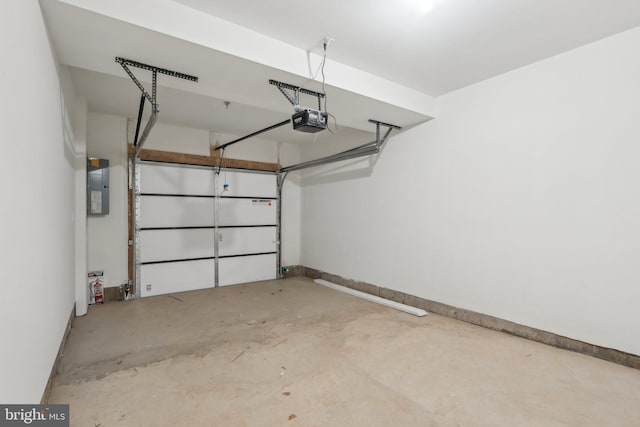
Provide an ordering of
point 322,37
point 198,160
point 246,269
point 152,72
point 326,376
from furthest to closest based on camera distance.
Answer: point 246,269 → point 198,160 → point 152,72 → point 322,37 → point 326,376

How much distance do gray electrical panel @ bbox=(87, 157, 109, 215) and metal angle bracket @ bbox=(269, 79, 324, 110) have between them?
2826 millimetres

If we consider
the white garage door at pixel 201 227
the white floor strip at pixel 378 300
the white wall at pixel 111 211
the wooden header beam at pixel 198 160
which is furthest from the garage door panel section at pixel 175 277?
the white floor strip at pixel 378 300

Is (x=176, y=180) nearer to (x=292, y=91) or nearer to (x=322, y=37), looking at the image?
(x=292, y=91)

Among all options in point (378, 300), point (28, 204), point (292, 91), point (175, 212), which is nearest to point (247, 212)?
point (175, 212)

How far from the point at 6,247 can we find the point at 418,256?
3.80 m

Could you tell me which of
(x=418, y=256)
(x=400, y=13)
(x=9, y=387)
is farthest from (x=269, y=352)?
(x=400, y=13)

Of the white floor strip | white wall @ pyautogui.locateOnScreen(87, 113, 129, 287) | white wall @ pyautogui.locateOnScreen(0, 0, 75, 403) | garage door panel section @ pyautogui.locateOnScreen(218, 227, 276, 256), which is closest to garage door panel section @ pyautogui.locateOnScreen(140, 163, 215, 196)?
white wall @ pyautogui.locateOnScreen(87, 113, 129, 287)

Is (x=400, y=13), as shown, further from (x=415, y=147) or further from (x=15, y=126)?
(x=15, y=126)

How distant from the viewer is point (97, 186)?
4102 millimetres

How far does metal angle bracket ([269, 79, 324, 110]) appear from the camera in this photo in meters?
2.87

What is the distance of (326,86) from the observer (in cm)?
292

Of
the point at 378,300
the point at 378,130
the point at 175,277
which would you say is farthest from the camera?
the point at 175,277

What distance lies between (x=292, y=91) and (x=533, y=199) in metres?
2.58
